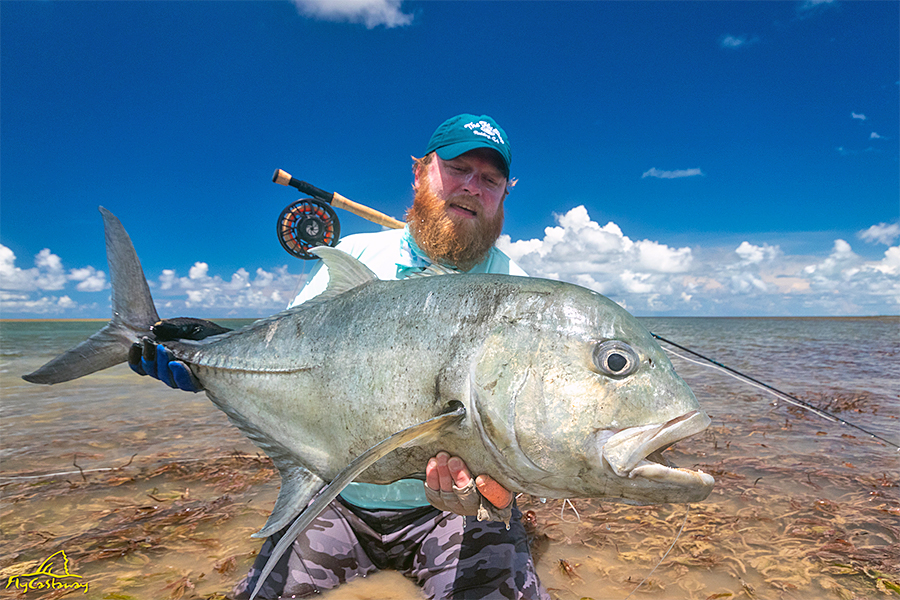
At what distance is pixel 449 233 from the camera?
11.3 ft

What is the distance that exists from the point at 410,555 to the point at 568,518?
4.70 feet

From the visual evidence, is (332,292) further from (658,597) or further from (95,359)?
(658,597)

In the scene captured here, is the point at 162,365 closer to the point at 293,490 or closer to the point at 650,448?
the point at 293,490

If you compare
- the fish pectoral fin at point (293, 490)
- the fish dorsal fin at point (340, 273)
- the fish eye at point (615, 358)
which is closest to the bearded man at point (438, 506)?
the fish dorsal fin at point (340, 273)

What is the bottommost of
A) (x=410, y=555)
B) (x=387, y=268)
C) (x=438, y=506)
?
(x=410, y=555)

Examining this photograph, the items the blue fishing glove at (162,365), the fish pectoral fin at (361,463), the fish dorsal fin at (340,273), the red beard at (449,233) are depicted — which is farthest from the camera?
the red beard at (449,233)

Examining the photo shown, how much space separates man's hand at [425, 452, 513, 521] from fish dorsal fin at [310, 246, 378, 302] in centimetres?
91

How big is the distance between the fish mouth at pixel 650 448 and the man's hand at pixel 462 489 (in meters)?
0.53

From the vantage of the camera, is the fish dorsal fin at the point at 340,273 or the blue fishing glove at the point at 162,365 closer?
the fish dorsal fin at the point at 340,273

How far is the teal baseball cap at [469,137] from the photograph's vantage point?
332 cm

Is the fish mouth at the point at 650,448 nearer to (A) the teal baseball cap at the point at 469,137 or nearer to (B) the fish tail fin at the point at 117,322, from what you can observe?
(A) the teal baseball cap at the point at 469,137

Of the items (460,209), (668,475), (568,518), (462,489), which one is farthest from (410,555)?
(460,209)

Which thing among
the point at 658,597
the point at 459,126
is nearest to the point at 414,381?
the point at 658,597

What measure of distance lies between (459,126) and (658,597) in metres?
3.41
